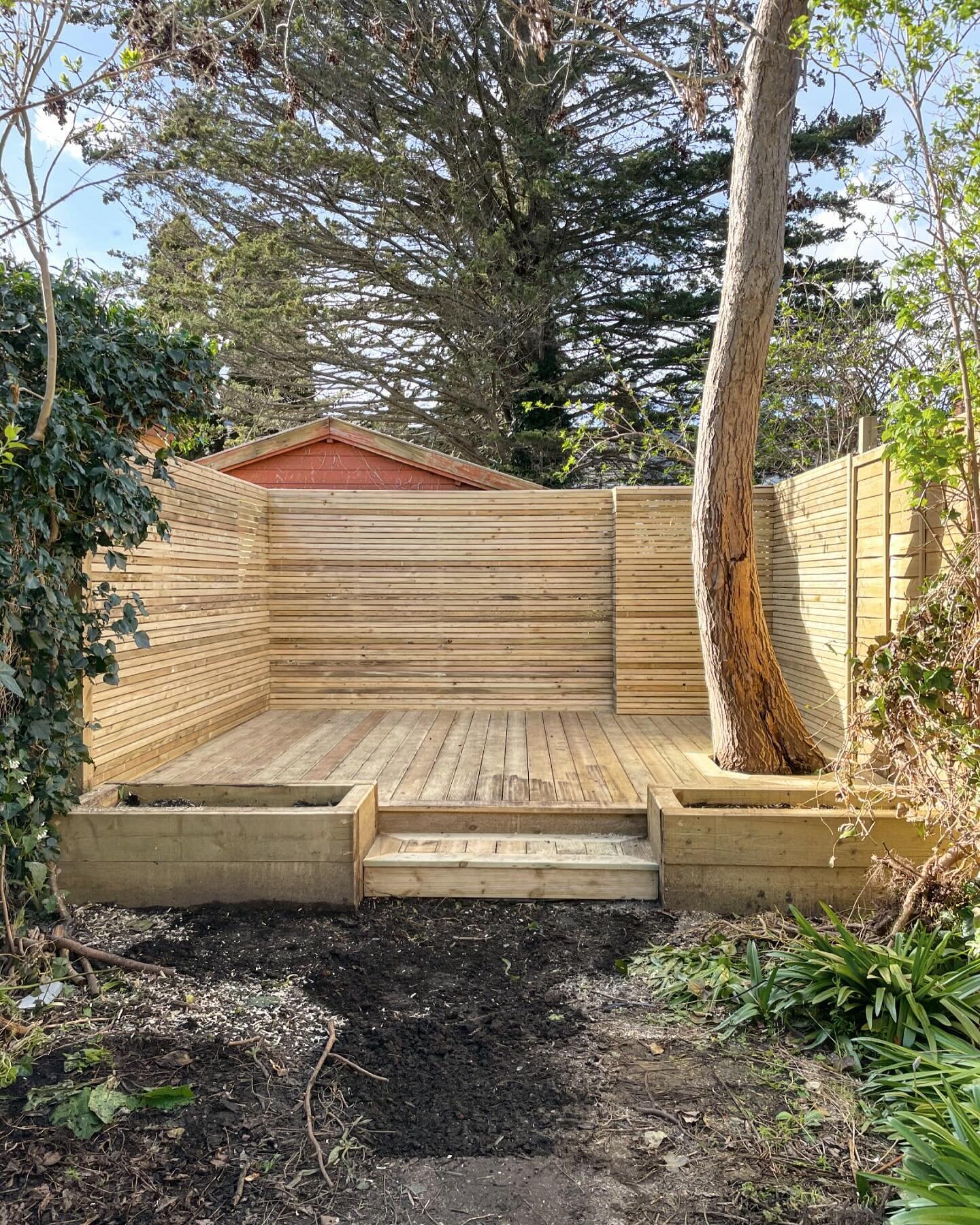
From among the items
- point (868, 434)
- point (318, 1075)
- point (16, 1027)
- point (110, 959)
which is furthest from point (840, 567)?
point (16, 1027)

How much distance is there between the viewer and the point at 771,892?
10.6ft

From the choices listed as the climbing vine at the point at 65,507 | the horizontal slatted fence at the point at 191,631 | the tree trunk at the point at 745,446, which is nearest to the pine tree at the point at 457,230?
the horizontal slatted fence at the point at 191,631

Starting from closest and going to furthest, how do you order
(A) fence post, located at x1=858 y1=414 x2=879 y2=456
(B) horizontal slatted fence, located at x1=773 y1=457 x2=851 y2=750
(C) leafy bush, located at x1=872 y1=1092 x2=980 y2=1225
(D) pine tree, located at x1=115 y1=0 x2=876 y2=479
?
1. (C) leafy bush, located at x1=872 y1=1092 x2=980 y2=1225
2. (A) fence post, located at x1=858 y1=414 x2=879 y2=456
3. (B) horizontal slatted fence, located at x1=773 y1=457 x2=851 y2=750
4. (D) pine tree, located at x1=115 y1=0 x2=876 y2=479

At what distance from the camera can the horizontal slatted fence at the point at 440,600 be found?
6.44 m

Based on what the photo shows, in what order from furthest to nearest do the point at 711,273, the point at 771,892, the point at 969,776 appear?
1. the point at 711,273
2. the point at 771,892
3. the point at 969,776

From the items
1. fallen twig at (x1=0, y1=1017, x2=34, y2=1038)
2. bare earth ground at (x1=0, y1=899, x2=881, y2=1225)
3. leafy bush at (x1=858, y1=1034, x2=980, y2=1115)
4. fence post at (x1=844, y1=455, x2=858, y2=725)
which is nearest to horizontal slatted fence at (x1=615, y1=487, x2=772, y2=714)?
fence post at (x1=844, y1=455, x2=858, y2=725)

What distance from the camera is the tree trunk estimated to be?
3994 millimetres

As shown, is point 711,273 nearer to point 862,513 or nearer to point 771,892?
point 862,513

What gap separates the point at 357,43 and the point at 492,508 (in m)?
7.30

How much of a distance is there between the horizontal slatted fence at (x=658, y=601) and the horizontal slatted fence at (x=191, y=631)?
286cm

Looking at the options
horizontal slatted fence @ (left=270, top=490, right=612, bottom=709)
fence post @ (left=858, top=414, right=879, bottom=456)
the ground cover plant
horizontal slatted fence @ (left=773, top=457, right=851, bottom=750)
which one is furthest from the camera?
horizontal slatted fence @ (left=270, top=490, right=612, bottom=709)

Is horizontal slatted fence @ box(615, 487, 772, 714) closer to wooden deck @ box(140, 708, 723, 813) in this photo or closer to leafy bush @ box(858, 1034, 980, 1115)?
wooden deck @ box(140, 708, 723, 813)

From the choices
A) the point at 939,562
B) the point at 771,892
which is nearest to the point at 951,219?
the point at 939,562

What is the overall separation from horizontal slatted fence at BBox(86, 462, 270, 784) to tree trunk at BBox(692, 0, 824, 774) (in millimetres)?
2990
